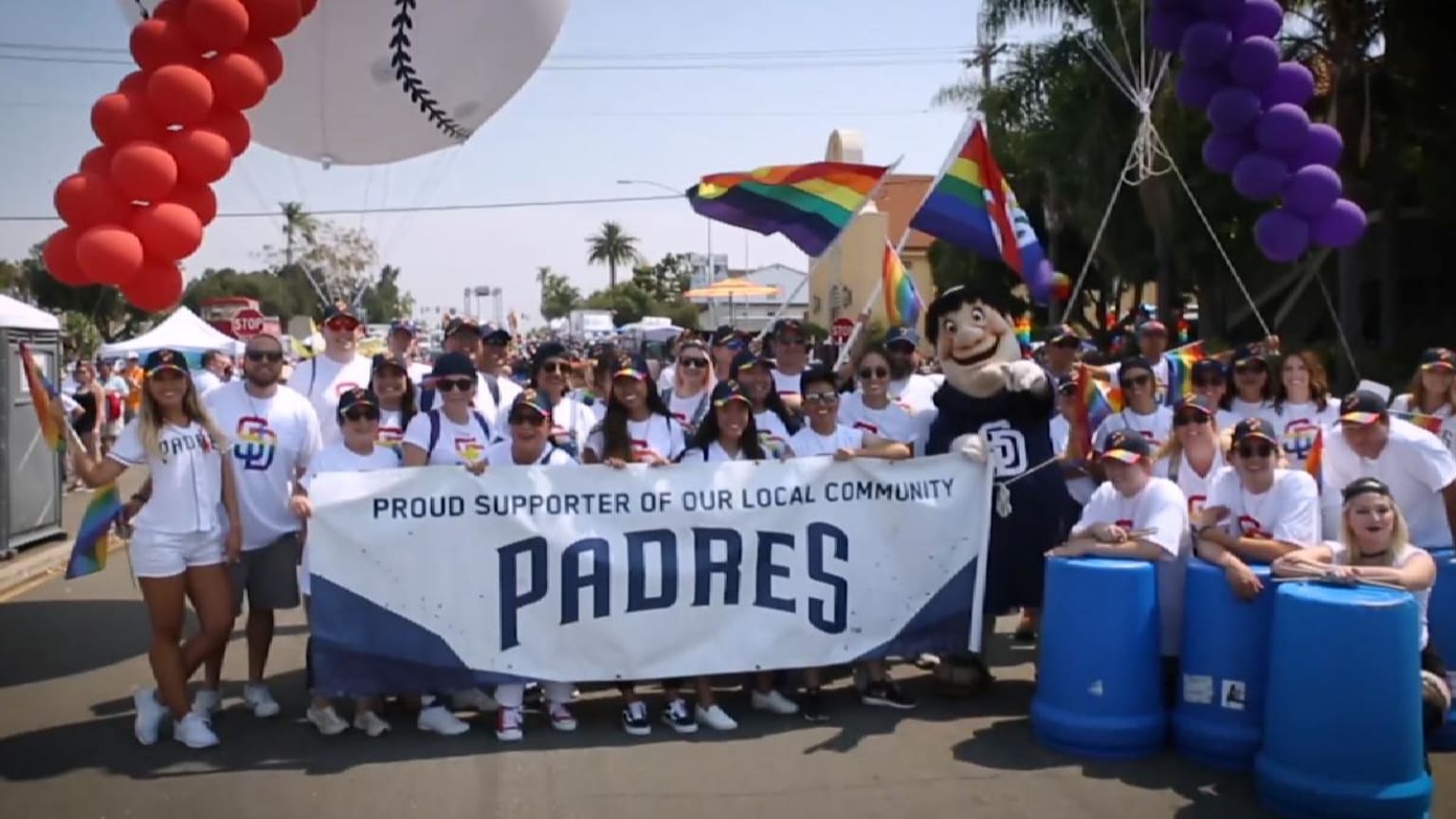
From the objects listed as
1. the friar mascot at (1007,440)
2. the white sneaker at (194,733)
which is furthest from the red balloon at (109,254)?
the friar mascot at (1007,440)

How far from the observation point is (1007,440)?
6.74m

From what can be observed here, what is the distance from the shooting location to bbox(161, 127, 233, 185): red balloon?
22.7 ft

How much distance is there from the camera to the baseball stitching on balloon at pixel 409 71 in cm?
896

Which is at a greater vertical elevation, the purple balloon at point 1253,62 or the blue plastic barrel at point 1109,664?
the purple balloon at point 1253,62

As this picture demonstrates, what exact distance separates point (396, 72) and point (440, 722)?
5178mm

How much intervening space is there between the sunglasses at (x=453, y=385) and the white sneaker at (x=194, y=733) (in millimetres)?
1937

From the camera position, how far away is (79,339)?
46.8 m

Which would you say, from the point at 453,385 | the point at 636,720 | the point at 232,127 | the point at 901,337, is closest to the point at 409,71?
the point at 232,127

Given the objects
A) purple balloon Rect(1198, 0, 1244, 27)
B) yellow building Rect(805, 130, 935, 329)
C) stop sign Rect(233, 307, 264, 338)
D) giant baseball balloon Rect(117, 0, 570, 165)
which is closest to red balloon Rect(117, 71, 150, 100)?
giant baseball balloon Rect(117, 0, 570, 165)

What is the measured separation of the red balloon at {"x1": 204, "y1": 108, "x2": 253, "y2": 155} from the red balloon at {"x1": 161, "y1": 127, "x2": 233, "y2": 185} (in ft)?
0.29

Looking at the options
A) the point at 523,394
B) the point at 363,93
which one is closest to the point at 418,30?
the point at 363,93

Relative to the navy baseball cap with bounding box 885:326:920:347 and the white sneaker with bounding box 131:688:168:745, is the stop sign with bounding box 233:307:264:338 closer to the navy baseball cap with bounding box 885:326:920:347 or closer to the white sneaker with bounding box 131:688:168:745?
the navy baseball cap with bounding box 885:326:920:347

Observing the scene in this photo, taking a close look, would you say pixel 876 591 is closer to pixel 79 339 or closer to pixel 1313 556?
pixel 1313 556

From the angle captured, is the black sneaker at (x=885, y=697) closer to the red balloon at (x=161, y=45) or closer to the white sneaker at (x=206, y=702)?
the white sneaker at (x=206, y=702)
